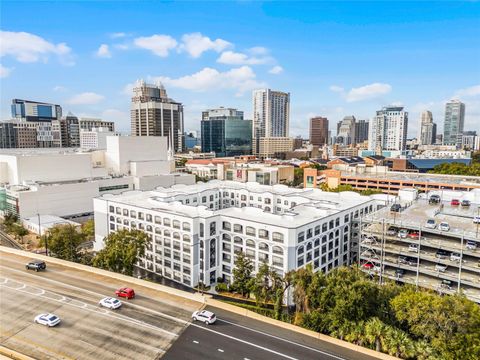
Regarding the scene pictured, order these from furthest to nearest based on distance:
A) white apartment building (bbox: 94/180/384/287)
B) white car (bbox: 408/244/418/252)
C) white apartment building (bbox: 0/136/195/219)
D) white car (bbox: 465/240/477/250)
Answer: white apartment building (bbox: 0/136/195/219), white apartment building (bbox: 94/180/384/287), white car (bbox: 408/244/418/252), white car (bbox: 465/240/477/250)

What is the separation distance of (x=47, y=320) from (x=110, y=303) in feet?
20.3

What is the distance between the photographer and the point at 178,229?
5578cm

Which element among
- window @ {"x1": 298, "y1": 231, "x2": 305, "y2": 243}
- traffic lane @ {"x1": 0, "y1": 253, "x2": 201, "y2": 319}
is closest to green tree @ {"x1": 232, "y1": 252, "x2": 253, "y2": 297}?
window @ {"x1": 298, "y1": 231, "x2": 305, "y2": 243}

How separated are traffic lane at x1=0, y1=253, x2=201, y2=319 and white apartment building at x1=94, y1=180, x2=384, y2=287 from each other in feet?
42.5

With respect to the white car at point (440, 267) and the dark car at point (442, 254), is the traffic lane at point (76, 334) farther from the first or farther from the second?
the dark car at point (442, 254)

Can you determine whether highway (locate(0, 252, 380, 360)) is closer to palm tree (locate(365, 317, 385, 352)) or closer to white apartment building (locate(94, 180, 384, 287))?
palm tree (locate(365, 317, 385, 352))

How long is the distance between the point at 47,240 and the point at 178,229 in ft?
87.3

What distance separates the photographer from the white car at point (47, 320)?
114ft

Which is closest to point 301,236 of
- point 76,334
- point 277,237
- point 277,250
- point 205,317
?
point 277,237

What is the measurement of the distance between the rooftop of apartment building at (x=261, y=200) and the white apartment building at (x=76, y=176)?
1145 inches

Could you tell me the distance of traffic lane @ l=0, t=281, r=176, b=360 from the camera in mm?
30609

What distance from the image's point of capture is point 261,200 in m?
80.9

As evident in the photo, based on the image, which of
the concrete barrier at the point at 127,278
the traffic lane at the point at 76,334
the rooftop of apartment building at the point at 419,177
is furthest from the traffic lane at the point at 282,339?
the rooftop of apartment building at the point at 419,177

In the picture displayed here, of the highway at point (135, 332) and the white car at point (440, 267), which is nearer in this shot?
the highway at point (135, 332)
